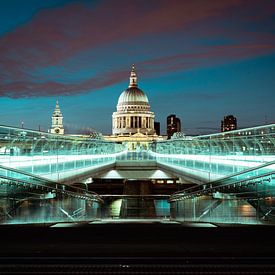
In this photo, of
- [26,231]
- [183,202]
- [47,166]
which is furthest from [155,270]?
[47,166]

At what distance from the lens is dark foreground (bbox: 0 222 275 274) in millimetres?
5879

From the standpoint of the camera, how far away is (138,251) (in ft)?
Result: 22.6

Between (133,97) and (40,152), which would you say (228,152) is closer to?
(40,152)

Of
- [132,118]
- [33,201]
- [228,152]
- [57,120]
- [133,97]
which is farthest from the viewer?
[133,97]

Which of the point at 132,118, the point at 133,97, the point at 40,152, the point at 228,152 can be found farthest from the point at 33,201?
the point at 133,97

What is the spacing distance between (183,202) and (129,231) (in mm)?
9460

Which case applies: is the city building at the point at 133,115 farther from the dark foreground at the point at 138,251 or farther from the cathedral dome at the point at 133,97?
the dark foreground at the point at 138,251

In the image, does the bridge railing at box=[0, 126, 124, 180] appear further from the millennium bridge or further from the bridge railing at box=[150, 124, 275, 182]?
the bridge railing at box=[150, 124, 275, 182]

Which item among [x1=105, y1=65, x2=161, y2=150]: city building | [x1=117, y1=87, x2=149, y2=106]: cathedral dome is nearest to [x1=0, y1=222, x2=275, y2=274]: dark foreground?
[x1=105, y1=65, x2=161, y2=150]: city building

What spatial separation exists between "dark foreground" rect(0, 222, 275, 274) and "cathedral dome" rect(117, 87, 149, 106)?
589 ft

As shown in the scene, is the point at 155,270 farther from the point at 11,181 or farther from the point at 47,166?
the point at 47,166

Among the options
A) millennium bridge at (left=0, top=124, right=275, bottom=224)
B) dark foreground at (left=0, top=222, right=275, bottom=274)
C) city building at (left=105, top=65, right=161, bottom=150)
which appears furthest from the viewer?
city building at (left=105, top=65, right=161, bottom=150)

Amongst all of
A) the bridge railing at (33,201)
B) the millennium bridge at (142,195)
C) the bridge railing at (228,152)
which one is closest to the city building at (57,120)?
the bridge railing at (228,152)

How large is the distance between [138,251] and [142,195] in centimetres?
1198
